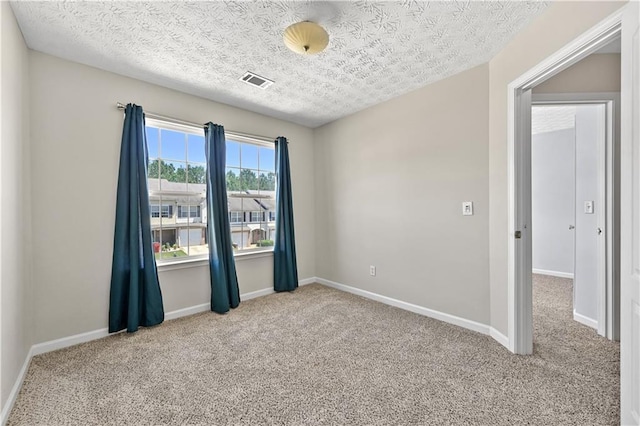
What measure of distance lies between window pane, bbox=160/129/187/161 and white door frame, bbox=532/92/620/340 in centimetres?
359

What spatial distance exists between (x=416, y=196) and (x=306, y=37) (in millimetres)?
1969

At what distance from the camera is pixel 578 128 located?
280 cm

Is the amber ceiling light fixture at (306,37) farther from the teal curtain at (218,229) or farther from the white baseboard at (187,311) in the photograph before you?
the white baseboard at (187,311)

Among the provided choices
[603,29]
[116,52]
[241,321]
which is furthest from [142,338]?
[603,29]

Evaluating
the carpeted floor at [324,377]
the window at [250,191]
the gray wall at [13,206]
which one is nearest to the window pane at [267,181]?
the window at [250,191]

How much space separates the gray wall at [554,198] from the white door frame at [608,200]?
7.45 feet

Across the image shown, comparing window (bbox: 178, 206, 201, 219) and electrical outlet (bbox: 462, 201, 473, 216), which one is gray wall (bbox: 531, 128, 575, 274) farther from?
window (bbox: 178, 206, 201, 219)

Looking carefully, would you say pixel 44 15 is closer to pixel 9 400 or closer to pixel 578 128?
pixel 9 400

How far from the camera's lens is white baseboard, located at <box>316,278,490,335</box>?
2535 millimetres

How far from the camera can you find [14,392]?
5.44ft

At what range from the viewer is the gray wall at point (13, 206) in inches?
61.9

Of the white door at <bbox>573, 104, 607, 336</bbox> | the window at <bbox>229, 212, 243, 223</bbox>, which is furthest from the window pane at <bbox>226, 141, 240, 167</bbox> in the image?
the white door at <bbox>573, 104, 607, 336</bbox>

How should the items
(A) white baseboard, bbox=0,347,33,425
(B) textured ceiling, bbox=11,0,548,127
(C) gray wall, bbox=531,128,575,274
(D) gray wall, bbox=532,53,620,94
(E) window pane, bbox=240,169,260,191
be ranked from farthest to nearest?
(C) gray wall, bbox=531,128,575,274, (E) window pane, bbox=240,169,260,191, (D) gray wall, bbox=532,53,620,94, (B) textured ceiling, bbox=11,0,548,127, (A) white baseboard, bbox=0,347,33,425

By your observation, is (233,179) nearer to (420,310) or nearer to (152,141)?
(152,141)
